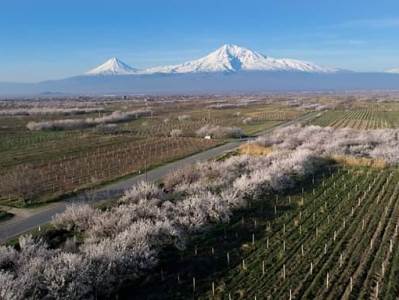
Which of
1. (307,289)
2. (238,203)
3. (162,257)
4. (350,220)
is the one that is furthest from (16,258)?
(350,220)

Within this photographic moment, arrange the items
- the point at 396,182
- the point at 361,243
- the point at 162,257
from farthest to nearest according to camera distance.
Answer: the point at 396,182 < the point at 361,243 < the point at 162,257

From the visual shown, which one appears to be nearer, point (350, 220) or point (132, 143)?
point (350, 220)

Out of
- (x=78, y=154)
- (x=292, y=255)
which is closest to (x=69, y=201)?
(x=292, y=255)

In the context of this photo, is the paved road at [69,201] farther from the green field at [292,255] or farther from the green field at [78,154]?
the green field at [292,255]

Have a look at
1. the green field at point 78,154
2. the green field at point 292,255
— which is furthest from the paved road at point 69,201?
the green field at point 292,255

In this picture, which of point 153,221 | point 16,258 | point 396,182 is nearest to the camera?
point 16,258


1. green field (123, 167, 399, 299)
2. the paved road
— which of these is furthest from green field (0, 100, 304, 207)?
green field (123, 167, 399, 299)

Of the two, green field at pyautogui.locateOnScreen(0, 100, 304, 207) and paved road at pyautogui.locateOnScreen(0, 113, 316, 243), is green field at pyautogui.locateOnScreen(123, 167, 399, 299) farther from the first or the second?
green field at pyautogui.locateOnScreen(0, 100, 304, 207)

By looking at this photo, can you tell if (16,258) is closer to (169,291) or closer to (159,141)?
(169,291)
